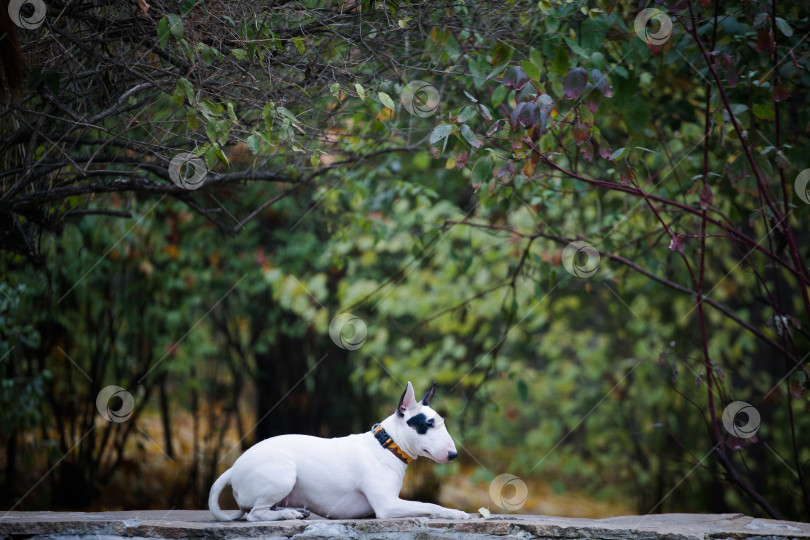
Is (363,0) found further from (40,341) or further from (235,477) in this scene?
(40,341)

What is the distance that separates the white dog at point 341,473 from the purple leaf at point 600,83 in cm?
169

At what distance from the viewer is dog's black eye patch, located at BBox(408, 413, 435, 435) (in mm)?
3383

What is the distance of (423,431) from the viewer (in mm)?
3381

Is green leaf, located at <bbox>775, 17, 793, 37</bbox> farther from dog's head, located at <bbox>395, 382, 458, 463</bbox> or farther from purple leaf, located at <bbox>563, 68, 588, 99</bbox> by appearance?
dog's head, located at <bbox>395, 382, 458, 463</bbox>

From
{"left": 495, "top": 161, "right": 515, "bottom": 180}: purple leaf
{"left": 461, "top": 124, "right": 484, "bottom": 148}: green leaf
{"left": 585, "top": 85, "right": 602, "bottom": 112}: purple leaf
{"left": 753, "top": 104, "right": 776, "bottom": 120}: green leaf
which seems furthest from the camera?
{"left": 753, "top": 104, "right": 776, "bottom": 120}: green leaf

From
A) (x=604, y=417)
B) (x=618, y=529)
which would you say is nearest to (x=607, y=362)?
(x=604, y=417)

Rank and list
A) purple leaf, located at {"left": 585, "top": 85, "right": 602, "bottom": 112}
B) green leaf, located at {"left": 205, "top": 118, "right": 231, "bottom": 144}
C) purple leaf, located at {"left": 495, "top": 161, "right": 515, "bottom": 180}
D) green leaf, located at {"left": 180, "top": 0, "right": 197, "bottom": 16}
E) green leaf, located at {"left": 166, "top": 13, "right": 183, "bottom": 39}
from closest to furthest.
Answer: green leaf, located at {"left": 166, "top": 13, "right": 183, "bottom": 39} < green leaf, located at {"left": 205, "top": 118, "right": 231, "bottom": 144} < green leaf, located at {"left": 180, "top": 0, "right": 197, "bottom": 16} < purple leaf, located at {"left": 585, "top": 85, "right": 602, "bottom": 112} < purple leaf, located at {"left": 495, "top": 161, "right": 515, "bottom": 180}

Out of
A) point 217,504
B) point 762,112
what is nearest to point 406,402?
point 217,504

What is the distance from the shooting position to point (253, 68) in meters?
3.90

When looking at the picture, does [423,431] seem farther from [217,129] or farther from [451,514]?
[217,129]

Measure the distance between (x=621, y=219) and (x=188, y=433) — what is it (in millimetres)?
6505

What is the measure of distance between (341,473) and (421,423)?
44 cm

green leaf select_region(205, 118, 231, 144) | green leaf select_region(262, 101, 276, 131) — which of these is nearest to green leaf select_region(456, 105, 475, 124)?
green leaf select_region(262, 101, 276, 131)

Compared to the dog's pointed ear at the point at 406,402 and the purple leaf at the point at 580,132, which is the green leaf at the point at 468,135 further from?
the dog's pointed ear at the point at 406,402
